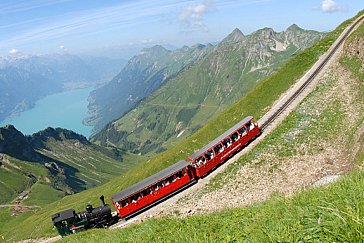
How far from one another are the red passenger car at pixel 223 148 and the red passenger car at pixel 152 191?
157cm

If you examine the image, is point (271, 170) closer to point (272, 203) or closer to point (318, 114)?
point (318, 114)

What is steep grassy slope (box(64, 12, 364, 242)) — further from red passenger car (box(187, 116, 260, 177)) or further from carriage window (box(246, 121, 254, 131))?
carriage window (box(246, 121, 254, 131))

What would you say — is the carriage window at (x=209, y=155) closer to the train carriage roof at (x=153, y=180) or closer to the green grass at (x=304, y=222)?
the train carriage roof at (x=153, y=180)

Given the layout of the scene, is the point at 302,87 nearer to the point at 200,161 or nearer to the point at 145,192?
the point at 200,161

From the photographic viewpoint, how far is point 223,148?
37.9 metres

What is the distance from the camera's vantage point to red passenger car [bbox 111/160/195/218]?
1414 inches

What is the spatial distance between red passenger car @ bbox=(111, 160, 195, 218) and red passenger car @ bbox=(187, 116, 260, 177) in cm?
157

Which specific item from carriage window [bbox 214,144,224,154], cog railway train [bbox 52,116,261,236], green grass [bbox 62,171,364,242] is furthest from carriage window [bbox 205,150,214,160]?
green grass [bbox 62,171,364,242]

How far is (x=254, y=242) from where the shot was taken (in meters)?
8.01

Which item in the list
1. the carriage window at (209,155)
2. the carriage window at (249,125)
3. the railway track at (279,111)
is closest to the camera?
the railway track at (279,111)

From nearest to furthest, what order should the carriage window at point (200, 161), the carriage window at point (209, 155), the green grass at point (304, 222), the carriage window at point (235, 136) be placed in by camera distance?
the green grass at point (304, 222), the carriage window at point (200, 161), the carriage window at point (209, 155), the carriage window at point (235, 136)

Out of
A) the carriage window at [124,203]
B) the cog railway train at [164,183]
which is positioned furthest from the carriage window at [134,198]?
the carriage window at [124,203]

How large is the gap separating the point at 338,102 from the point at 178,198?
24.1 m

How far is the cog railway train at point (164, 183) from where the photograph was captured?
118 ft
